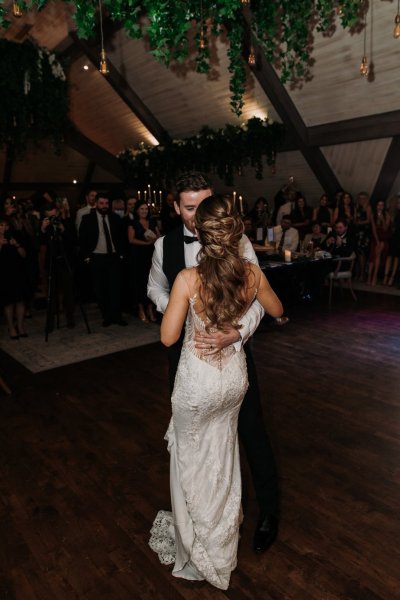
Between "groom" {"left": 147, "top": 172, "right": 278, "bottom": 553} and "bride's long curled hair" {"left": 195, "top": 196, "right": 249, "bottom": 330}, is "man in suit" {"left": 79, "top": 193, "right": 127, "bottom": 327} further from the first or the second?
"bride's long curled hair" {"left": 195, "top": 196, "right": 249, "bottom": 330}

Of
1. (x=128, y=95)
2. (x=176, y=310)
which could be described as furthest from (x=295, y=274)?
(x=128, y=95)

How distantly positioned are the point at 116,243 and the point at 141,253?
0.61 metres

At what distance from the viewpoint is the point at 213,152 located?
9.37 metres

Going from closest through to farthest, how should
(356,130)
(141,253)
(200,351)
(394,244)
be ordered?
(200,351), (141,253), (356,130), (394,244)

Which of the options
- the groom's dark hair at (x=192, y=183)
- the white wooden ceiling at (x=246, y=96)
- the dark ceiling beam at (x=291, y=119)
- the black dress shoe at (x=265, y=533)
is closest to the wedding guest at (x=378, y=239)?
the white wooden ceiling at (x=246, y=96)

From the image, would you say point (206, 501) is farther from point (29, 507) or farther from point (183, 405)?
point (29, 507)

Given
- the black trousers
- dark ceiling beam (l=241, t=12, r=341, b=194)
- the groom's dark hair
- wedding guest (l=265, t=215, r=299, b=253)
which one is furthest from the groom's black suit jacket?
dark ceiling beam (l=241, t=12, r=341, b=194)

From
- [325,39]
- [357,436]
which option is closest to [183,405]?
[357,436]

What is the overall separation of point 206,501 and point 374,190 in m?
8.13

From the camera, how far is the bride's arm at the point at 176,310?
1.67 metres

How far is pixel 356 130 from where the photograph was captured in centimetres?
789

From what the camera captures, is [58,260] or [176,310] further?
[58,260]

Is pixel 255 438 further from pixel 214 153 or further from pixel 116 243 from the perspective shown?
pixel 214 153

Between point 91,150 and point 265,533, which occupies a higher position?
point 91,150
